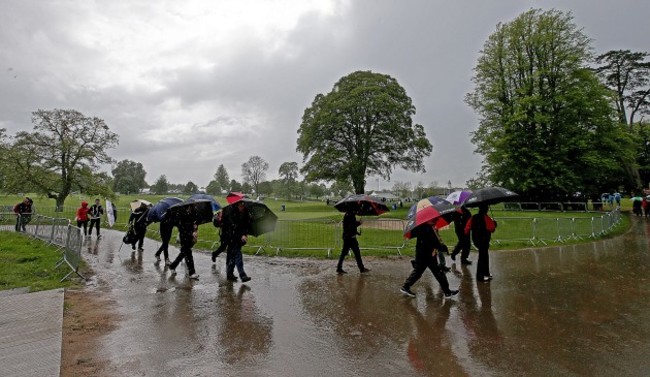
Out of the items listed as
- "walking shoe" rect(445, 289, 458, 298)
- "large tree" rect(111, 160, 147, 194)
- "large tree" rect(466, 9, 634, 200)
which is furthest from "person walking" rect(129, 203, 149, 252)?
"large tree" rect(111, 160, 147, 194)

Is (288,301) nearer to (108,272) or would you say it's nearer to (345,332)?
(345,332)

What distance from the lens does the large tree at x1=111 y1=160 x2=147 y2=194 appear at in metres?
91.6

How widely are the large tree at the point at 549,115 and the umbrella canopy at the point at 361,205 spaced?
73.8 ft

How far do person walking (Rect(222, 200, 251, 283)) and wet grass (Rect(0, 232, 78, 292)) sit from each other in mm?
3455

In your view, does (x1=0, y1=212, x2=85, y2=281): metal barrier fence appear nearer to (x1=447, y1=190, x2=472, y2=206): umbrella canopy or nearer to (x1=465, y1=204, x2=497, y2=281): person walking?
(x1=465, y1=204, x2=497, y2=281): person walking

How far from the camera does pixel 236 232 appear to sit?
7.71 meters

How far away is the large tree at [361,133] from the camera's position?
32.7m

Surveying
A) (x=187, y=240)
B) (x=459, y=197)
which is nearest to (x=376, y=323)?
(x=187, y=240)

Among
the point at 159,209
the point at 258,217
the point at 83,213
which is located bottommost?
the point at 258,217

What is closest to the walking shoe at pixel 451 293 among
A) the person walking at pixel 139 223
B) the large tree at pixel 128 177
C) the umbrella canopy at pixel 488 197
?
the umbrella canopy at pixel 488 197

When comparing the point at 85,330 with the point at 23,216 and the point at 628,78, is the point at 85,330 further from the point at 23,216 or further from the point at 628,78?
→ the point at 628,78

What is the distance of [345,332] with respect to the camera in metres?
5.09

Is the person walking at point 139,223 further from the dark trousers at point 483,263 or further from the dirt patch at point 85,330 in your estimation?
the dark trousers at point 483,263

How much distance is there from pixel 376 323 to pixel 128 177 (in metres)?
107
